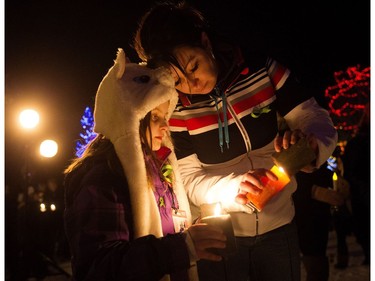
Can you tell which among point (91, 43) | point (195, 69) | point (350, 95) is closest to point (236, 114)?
point (195, 69)

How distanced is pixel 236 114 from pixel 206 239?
845 mm

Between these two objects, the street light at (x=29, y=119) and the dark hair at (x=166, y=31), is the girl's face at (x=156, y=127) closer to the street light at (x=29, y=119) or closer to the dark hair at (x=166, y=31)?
the dark hair at (x=166, y=31)

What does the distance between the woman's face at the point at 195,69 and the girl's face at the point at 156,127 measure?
8.0 inches

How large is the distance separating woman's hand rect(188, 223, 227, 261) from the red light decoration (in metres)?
14.5

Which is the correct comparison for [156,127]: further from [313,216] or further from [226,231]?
[313,216]

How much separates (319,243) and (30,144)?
5.83 metres

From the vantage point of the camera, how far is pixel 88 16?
6.72m

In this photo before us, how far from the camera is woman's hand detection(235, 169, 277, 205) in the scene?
206cm

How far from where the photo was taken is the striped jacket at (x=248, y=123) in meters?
2.38

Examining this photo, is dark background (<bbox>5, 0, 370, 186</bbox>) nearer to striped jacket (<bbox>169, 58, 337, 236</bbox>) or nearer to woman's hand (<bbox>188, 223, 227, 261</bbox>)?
striped jacket (<bbox>169, 58, 337, 236</bbox>)

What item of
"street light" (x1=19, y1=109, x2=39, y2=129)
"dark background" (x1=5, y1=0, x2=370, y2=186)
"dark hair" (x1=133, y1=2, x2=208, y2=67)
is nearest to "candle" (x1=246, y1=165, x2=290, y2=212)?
"dark hair" (x1=133, y1=2, x2=208, y2=67)

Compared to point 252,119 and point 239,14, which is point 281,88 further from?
point 239,14

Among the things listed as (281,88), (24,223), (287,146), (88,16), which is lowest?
(24,223)

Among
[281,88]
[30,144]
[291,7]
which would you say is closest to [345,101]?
[291,7]
